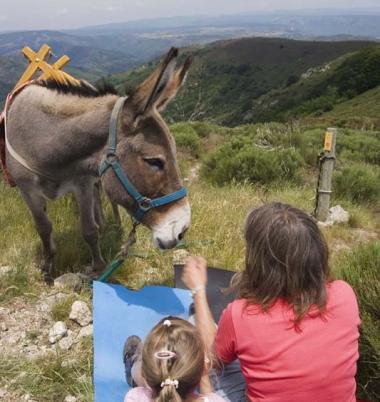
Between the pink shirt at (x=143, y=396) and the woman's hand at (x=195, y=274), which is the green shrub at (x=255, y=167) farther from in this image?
the pink shirt at (x=143, y=396)

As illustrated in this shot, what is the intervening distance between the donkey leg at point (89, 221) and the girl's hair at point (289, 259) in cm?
181

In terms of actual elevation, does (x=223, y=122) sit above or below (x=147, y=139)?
below

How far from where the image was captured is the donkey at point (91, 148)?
9.29 ft

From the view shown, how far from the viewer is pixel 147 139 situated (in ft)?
9.34

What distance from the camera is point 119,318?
316cm

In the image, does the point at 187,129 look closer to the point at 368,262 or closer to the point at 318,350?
the point at 368,262

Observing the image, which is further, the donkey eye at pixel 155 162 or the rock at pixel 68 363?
the donkey eye at pixel 155 162

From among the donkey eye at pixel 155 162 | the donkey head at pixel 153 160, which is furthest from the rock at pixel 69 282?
the donkey eye at pixel 155 162

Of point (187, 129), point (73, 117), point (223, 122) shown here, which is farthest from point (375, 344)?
point (223, 122)

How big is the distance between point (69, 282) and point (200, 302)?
4.47 ft

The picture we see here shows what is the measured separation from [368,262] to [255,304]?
1.46 meters

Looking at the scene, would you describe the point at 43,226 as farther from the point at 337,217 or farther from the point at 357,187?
the point at 357,187

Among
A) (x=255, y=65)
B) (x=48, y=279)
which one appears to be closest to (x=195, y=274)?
(x=48, y=279)

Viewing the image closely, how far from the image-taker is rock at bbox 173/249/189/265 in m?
4.06
